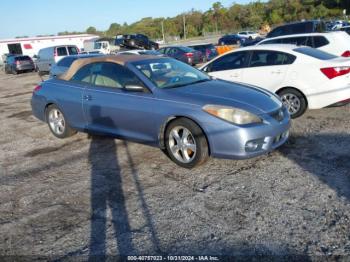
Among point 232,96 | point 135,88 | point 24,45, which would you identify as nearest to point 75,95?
point 135,88

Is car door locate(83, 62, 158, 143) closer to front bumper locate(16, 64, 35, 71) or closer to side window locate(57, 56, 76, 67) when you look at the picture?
side window locate(57, 56, 76, 67)

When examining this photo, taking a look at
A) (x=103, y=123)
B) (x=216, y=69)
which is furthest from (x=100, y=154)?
(x=216, y=69)

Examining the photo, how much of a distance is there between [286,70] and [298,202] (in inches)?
154

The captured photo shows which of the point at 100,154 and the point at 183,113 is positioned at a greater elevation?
the point at 183,113

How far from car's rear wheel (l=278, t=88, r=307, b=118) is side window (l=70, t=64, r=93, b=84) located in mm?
3714

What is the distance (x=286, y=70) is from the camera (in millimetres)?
7121

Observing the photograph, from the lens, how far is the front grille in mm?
4873

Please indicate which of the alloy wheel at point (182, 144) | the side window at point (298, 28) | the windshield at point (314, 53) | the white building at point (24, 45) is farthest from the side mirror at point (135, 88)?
the white building at point (24, 45)

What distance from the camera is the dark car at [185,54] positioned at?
20.8 metres

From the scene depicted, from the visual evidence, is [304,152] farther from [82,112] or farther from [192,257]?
[82,112]

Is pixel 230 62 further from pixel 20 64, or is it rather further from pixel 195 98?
pixel 20 64

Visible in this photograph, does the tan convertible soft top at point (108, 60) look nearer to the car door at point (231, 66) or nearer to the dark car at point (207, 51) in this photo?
the car door at point (231, 66)

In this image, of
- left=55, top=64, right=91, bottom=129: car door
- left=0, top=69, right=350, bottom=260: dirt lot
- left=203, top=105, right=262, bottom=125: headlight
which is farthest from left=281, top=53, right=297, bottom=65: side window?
left=55, top=64, right=91, bottom=129: car door

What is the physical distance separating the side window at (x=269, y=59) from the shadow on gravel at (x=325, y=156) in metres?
1.83
